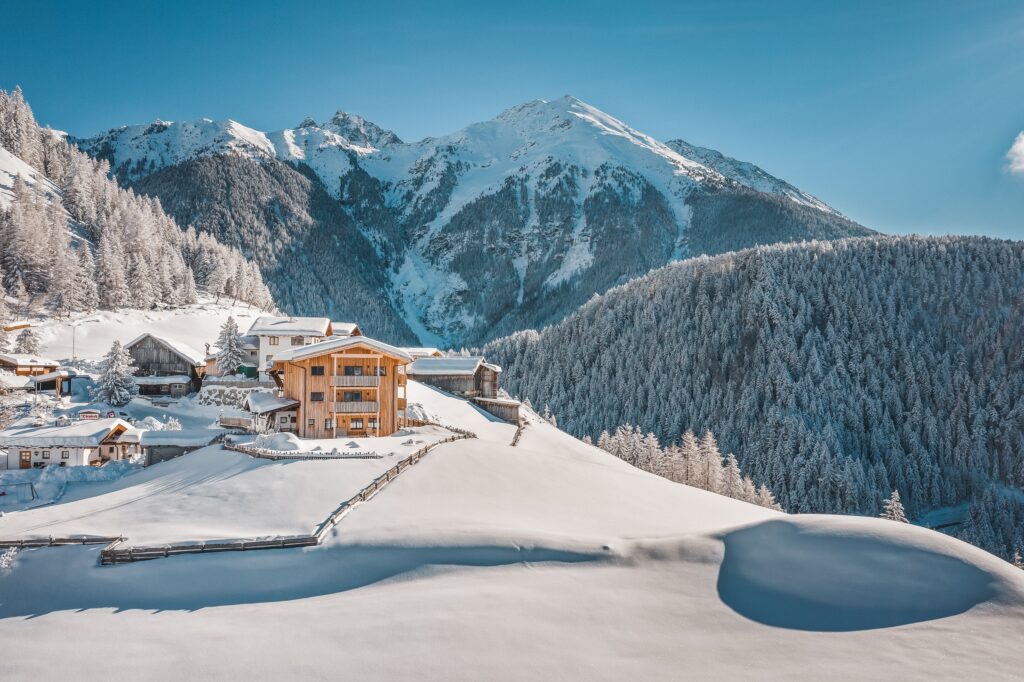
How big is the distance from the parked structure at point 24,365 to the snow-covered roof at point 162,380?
9.03 m

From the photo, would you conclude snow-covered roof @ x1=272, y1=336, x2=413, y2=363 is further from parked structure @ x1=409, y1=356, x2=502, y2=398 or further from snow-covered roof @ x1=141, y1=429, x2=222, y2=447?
parked structure @ x1=409, y1=356, x2=502, y2=398

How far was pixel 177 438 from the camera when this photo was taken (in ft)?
113

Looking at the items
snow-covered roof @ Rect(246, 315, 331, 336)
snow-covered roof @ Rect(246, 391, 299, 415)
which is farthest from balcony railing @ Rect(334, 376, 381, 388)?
snow-covered roof @ Rect(246, 315, 331, 336)

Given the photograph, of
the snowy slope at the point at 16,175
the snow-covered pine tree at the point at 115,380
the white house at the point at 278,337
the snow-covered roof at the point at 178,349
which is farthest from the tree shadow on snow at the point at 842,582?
the snowy slope at the point at 16,175

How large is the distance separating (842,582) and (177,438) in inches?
1370

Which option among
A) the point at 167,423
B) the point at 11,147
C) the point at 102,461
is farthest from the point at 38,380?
the point at 11,147

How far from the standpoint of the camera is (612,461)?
136 ft

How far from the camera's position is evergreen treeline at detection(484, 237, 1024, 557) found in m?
94.1

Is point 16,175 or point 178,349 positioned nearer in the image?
point 178,349

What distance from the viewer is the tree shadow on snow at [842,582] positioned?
13445mm

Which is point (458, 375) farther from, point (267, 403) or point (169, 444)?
point (169, 444)

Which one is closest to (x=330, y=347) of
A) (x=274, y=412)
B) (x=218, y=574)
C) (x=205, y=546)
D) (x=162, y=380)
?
(x=274, y=412)

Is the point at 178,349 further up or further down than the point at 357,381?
further up

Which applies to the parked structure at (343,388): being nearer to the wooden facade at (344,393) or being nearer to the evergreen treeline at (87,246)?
the wooden facade at (344,393)
